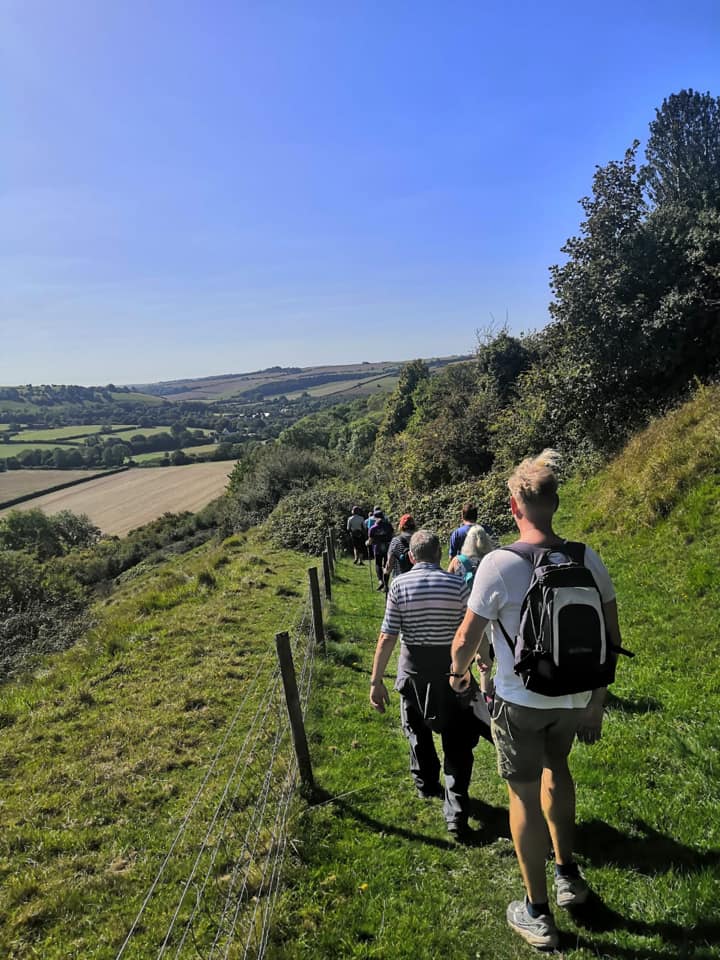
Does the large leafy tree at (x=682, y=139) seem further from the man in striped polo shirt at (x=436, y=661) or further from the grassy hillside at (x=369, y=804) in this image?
the man in striped polo shirt at (x=436, y=661)

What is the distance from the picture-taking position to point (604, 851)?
314 cm

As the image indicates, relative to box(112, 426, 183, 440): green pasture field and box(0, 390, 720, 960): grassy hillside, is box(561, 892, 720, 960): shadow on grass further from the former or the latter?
box(112, 426, 183, 440): green pasture field

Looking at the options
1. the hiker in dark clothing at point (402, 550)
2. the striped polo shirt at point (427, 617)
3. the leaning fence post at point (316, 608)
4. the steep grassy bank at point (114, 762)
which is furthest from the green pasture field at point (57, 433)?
the striped polo shirt at point (427, 617)

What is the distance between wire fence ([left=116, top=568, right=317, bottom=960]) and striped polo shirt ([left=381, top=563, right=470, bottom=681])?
153 cm

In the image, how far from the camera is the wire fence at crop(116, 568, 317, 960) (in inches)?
119

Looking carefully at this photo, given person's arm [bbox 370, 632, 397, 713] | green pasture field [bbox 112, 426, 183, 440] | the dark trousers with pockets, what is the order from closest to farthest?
person's arm [bbox 370, 632, 397, 713]
the dark trousers with pockets
green pasture field [bbox 112, 426, 183, 440]

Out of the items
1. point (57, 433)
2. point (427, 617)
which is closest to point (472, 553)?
point (427, 617)

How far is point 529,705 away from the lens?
2.38 metres

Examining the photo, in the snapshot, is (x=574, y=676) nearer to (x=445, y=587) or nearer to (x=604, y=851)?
(x=445, y=587)

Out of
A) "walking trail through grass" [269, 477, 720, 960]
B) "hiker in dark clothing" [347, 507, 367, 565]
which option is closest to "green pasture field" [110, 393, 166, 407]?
"hiker in dark clothing" [347, 507, 367, 565]

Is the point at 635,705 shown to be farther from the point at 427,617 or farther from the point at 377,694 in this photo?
the point at 377,694

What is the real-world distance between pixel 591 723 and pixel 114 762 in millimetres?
5037

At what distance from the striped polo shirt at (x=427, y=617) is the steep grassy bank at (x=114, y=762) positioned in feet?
A: 7.56

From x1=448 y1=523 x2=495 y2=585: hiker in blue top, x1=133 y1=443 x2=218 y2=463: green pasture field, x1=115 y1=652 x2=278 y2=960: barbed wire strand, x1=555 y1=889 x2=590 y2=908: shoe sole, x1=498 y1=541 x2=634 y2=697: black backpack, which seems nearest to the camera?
x1=498 y1=541 x2=634 y2=697: black backpack
